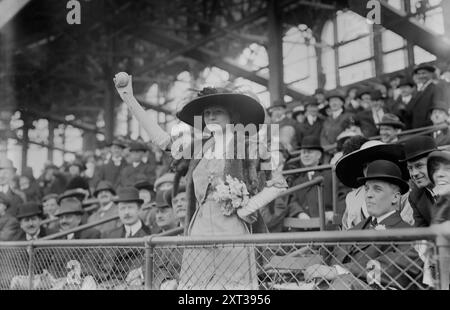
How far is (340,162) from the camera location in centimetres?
380

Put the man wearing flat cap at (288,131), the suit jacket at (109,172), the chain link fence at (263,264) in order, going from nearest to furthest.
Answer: the chain link fence at (263,264) < the man wearing flat cap at (288,131) < the suit jacket at (109,172)

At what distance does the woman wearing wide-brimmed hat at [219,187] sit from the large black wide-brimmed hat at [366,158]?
696 millimetres

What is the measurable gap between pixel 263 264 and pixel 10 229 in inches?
176

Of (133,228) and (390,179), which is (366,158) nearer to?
(390,179)

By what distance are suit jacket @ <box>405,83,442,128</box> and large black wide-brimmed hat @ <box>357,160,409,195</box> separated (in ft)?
14.5

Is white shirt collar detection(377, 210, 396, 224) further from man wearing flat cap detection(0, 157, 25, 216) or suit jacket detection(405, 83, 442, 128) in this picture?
man wearing flat cap detection(0, 157, 25, 216)

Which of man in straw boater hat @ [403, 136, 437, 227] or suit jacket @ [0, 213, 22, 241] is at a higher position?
man in straw boater hat @ [403, 136, 437, 227]

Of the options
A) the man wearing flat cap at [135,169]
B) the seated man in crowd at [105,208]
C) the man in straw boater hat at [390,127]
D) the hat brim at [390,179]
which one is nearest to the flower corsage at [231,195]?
the hat brim at [390,179]

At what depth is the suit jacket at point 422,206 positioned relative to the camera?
3424mm

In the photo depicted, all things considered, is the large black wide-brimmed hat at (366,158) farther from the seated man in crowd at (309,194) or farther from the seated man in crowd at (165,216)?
the seated man in crowd at (165,216)

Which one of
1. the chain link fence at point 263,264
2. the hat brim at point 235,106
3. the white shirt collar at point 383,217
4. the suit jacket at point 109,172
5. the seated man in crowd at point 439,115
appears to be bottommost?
the chain link fence at point 263,264

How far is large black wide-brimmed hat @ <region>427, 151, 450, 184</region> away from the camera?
11.6 feet

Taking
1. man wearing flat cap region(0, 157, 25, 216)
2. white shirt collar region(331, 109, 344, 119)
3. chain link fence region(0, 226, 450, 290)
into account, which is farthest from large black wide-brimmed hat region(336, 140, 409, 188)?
man wearing flat cap region(0, 157, 25, 216)

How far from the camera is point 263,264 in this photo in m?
3.34
